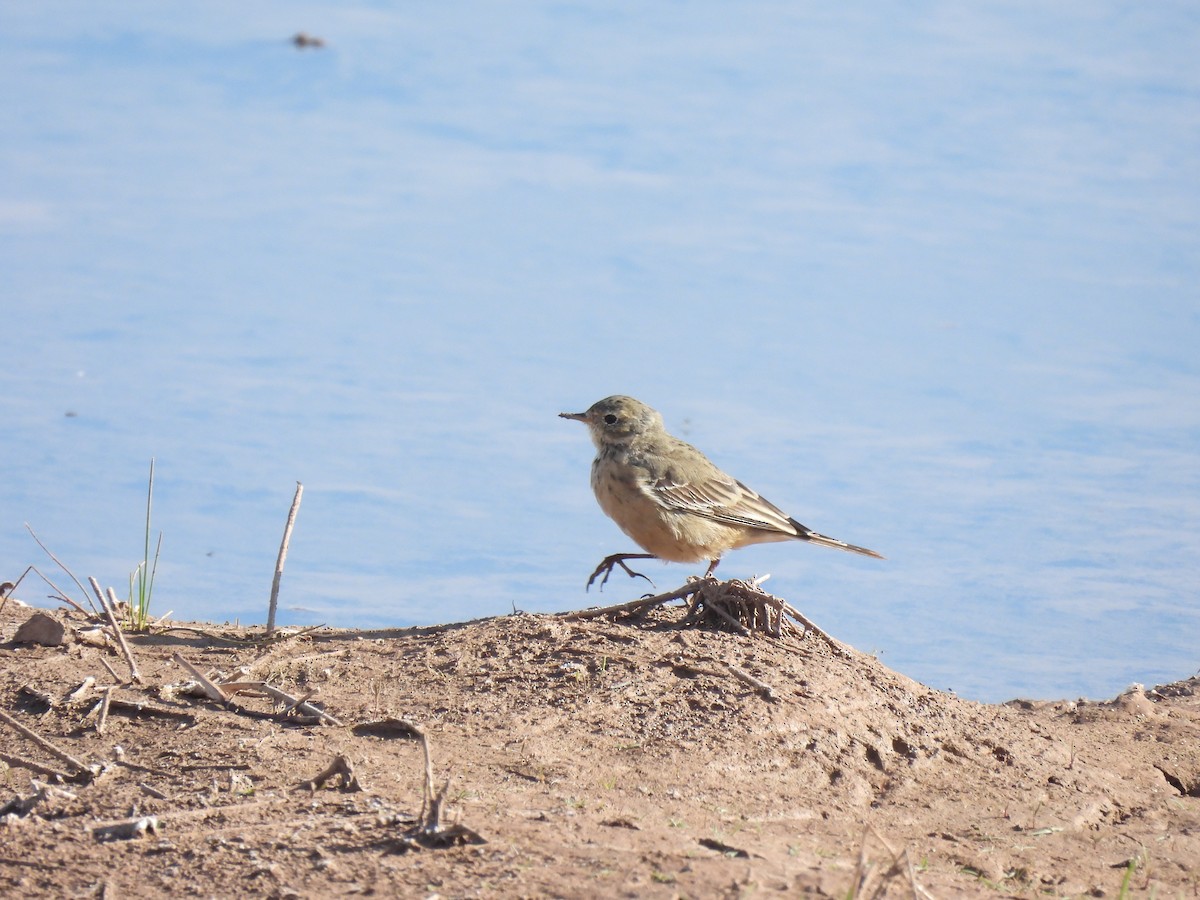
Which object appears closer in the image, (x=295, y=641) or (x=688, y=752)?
(x=688, y=752)

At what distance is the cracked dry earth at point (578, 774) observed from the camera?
4.43m

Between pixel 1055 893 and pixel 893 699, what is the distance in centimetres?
168

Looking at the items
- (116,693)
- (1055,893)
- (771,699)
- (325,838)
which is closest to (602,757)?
(771,699)

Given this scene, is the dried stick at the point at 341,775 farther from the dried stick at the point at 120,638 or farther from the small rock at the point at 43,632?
the small rock at the point at 43,632

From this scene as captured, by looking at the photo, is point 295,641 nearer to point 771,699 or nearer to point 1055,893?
point 771,699

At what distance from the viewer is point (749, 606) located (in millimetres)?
6812

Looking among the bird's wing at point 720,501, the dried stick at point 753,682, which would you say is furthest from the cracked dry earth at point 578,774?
the bird's wing at point 720,501

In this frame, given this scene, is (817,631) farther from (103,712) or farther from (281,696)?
(103,712)

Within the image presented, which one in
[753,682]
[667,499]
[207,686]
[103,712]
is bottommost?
[103,712]

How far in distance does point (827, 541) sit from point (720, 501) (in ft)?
2.42

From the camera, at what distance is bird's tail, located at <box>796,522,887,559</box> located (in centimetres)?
881

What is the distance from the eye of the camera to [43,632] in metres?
6.68

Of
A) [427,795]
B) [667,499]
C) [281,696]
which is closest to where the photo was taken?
[427,795]

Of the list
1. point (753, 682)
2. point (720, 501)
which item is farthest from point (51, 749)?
point (720, 501)
